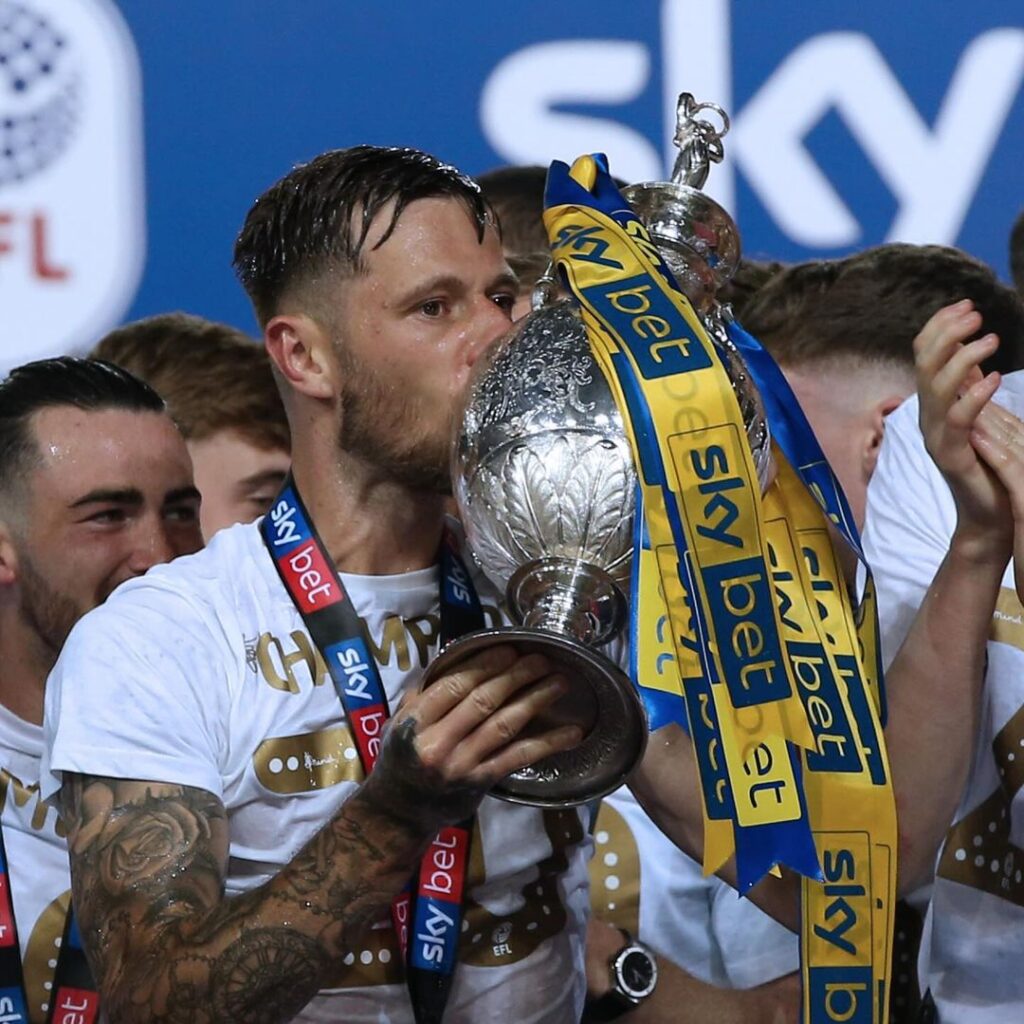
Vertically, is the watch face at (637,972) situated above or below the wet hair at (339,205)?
below

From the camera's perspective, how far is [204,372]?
3.42 meters

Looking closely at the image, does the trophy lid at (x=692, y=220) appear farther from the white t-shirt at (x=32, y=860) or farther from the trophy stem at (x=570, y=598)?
the white t-shirt at (x=32, y=860)

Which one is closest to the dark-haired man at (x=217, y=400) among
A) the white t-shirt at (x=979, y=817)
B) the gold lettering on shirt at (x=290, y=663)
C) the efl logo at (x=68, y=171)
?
the efl logo at (x=68, y=171)

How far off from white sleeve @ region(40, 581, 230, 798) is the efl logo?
140 centimetres

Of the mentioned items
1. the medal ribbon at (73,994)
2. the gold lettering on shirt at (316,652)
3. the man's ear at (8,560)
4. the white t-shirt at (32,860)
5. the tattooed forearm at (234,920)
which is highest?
the gold lettering on shirt at (316,652)

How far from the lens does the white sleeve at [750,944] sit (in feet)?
9.05

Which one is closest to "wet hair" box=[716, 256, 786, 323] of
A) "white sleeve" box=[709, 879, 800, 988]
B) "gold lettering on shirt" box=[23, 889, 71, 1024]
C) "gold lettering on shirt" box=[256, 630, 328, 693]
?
"white sleeve" box=[709, 879, 800, 988]

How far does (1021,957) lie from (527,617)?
758 mm

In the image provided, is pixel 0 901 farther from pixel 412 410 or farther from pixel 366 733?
pixel 412 410

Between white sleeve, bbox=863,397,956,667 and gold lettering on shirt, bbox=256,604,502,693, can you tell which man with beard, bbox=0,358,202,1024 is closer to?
gold lettering on shirt, bbox=256,604,502,693

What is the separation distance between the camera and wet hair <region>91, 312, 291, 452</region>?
3414mm

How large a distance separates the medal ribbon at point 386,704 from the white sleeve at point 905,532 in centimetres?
49

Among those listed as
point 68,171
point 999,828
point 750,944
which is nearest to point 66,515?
point 68,171

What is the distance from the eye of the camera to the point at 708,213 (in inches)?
81.7
